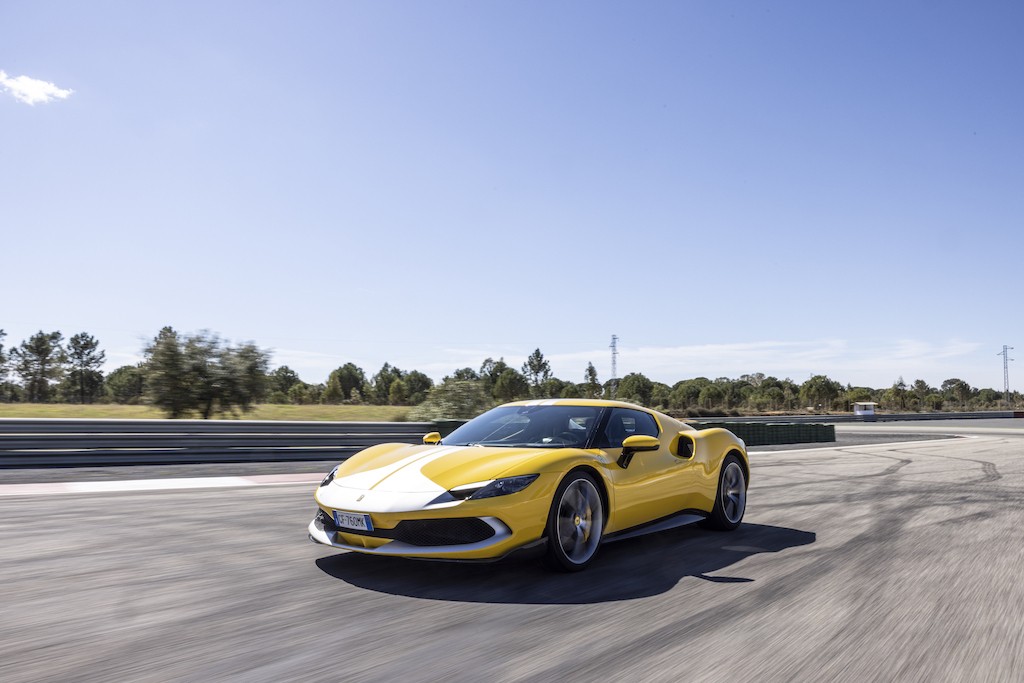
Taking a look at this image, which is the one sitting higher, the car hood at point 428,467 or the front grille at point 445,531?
the car hood at point 428,467

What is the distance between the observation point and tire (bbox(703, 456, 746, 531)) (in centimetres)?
664

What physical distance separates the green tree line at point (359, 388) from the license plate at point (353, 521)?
1860 centimetres

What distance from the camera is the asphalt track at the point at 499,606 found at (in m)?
3.11

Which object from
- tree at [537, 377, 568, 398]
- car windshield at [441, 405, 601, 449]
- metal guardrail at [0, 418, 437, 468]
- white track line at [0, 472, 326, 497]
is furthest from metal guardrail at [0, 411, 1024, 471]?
tree at [537, 377, 568, 398]

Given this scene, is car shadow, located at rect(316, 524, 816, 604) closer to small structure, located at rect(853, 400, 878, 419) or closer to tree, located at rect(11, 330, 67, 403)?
small structure, located at rect(853, 400, 878, 419)

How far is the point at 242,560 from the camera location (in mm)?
4984

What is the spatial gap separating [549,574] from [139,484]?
6621 mm

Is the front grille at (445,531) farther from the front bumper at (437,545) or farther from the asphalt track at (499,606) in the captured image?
the asphalt track at (499,606)

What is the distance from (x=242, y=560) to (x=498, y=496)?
6.08 ft

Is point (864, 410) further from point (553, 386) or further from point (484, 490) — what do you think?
point (484, 490)

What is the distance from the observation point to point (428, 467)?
192 inches

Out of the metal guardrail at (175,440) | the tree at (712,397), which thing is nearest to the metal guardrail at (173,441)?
the metal guardrail at (175,440)

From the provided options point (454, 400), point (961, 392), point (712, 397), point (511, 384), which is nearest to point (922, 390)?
point (961, 392)

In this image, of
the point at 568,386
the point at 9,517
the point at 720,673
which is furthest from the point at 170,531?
the point at 568,386
